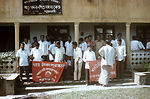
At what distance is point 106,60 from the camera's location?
8516 millimetres

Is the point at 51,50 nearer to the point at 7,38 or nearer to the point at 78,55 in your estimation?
the point at 78,55

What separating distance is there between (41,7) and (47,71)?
3.72m

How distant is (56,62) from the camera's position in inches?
360

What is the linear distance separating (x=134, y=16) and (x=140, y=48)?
191 cm

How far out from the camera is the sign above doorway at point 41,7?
10.6 m

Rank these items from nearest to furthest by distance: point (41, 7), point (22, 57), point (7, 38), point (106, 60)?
1. point (106, 60)
2. point (22, 57)
3. point (41, 7)
4. point (7, 38)

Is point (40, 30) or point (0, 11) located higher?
point (0, 11)

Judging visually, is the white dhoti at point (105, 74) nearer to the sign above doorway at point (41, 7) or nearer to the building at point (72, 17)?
the building at point (72, 17)

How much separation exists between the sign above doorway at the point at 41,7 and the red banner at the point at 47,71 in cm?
315

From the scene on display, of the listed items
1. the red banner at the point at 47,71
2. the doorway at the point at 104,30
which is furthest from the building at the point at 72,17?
the red banner at the point at 47,71

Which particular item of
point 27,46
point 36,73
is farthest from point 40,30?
point 36,73

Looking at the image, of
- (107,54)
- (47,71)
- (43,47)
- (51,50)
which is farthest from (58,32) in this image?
(107,54)

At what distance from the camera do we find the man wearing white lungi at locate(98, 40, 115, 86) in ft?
28.0

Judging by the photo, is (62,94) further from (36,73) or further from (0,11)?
(0,11)
